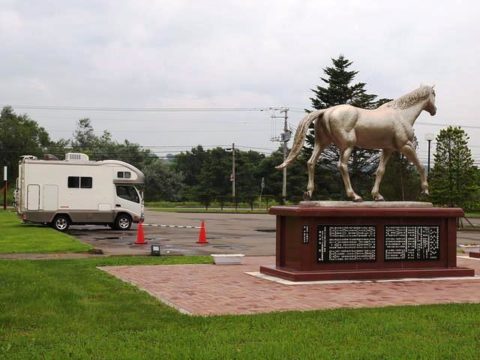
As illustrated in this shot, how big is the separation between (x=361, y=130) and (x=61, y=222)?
57.1 feet

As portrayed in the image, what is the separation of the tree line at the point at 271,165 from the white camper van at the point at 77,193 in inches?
628

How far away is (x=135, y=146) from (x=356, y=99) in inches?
2016

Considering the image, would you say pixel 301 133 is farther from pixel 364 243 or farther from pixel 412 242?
pixel 412 242

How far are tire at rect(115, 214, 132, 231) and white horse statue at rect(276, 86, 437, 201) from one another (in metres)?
16.1

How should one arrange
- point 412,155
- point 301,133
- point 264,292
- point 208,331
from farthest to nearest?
point 412,155 < point 301,133 < point 264,292 < point 208,331

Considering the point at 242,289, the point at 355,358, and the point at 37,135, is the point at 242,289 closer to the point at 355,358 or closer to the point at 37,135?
the point at 355,358

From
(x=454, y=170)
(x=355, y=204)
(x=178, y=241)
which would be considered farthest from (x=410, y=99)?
(x=454, y=170)

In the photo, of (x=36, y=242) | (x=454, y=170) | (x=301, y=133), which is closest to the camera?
(x=301, y=133)

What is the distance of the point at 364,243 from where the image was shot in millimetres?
12383

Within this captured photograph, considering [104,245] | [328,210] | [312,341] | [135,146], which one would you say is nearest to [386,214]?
[328,210]

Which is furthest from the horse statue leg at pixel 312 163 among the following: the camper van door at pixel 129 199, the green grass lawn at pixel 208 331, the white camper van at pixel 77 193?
the camper van door at pixel 129 199

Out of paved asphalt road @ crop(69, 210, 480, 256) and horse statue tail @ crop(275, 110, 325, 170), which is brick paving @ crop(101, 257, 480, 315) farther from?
paved asphalt road @ crop(69, 210, 480, 256)

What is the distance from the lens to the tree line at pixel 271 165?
33938 mm

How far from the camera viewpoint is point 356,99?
165 ft
